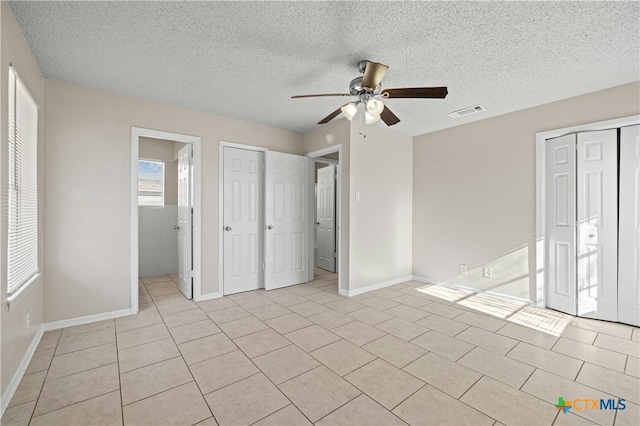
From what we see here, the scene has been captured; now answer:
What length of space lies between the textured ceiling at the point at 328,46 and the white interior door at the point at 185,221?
103 centimetres

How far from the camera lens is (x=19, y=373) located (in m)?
2.01

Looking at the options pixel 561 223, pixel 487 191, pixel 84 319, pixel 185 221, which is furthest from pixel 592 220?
pixel 84 319

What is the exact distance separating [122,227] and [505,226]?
4.79 metres

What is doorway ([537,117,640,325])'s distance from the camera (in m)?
2.91

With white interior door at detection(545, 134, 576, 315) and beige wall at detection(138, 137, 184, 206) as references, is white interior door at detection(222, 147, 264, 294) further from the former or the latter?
white interior door at detection(545, 134, 576, 315)

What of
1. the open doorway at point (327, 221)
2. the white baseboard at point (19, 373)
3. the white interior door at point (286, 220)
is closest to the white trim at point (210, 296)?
the white interior door at point (286, 220)

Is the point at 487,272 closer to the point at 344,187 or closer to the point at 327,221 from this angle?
the point at 344,187

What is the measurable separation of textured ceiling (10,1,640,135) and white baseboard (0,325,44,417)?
2468 mm

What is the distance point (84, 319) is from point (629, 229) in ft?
19.0

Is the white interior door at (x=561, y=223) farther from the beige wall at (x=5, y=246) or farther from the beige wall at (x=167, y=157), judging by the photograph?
the beige wall at (x=167, y=157)

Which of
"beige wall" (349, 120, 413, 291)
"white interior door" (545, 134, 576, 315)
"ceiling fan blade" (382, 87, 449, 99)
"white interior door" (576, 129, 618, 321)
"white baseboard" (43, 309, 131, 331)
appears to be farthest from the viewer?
"beige wall" (349, 120, 413, 291)

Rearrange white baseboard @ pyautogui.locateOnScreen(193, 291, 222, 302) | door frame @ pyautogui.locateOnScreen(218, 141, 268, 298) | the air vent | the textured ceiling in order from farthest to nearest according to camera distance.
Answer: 1. door frame @ pyautogui.locateOnScreen(218, 141, 268, 298)
2. white baseboard @ pyautogui.locateOnScreen(193, 291, 222, 302)
3. the air vent
4. the textured ceiling

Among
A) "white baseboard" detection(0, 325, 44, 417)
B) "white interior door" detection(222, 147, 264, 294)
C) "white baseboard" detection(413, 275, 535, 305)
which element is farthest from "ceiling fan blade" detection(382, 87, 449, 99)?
"white baseboard" detection(0, 325, 44, 417)

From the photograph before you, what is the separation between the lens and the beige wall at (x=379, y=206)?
13.3ft
